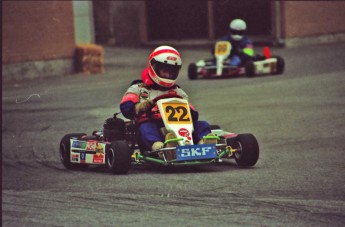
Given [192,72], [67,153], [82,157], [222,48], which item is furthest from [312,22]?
[82,157]

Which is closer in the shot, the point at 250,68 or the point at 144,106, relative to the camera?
the point at 144,106

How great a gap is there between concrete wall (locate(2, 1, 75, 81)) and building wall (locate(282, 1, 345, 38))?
7.55 m

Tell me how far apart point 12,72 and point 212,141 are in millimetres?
12481

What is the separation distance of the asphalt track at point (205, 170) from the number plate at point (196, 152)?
0.16m

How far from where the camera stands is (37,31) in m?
21.2

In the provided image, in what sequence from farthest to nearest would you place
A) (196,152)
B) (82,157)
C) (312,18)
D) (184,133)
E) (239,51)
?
(312,18) → (239,51) → (82,157) → (184,133) → (196,152)

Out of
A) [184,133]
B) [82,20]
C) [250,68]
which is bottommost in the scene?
[250,68]

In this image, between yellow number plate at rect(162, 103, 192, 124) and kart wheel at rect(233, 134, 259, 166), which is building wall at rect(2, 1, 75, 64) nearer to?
yellow number plate at rect(162, 103, 192, 124)

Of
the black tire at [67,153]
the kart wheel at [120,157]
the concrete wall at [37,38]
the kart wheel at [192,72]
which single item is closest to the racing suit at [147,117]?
the kart wheel at [120,157]

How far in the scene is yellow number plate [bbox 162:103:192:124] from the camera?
8539 millimetres

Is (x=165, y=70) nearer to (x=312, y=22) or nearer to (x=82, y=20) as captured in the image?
(x=82, y=20)

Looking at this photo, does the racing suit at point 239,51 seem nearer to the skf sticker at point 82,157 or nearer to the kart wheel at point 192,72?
the kart wheel at point 192,72

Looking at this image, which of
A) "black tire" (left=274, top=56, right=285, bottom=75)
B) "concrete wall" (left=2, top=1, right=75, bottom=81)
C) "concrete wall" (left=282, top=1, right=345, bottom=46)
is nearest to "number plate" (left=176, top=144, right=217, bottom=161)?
"black tire" (left=274, top=56, right=285, bottom=75)

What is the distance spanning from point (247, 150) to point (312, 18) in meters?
19.8
